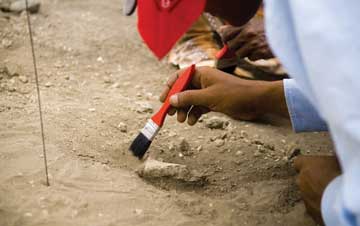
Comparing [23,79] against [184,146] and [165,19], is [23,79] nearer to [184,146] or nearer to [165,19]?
[184,146]

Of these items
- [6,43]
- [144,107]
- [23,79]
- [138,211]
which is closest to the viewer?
[138,211]

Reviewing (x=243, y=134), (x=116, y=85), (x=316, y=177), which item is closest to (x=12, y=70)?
(x=116, y=85)

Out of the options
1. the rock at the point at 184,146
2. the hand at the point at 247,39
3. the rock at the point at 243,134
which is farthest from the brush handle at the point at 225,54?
the rock at the point at 184,146

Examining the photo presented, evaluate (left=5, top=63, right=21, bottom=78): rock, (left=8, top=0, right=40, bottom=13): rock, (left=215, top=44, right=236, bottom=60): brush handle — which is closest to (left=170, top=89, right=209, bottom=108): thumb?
(left=215, top=44, right=236, bottom=60): brush handle

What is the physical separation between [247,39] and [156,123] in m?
0.61

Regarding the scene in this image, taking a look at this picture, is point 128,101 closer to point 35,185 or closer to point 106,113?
point 106,113

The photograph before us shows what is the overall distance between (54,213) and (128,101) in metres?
0.84

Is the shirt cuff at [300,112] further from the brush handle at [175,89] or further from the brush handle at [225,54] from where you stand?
the brush handle at [225,54]

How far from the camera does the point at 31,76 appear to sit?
2479 mm

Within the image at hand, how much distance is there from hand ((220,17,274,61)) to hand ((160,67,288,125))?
45 cm

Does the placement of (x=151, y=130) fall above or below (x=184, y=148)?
above

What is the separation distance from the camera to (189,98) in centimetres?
179

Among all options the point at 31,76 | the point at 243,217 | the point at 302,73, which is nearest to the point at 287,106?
the point at 243,217

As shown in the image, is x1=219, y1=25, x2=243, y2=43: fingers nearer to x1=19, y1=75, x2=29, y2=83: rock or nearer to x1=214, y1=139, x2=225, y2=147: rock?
x1=214, y1=139, x2=225, y2=147: rock
